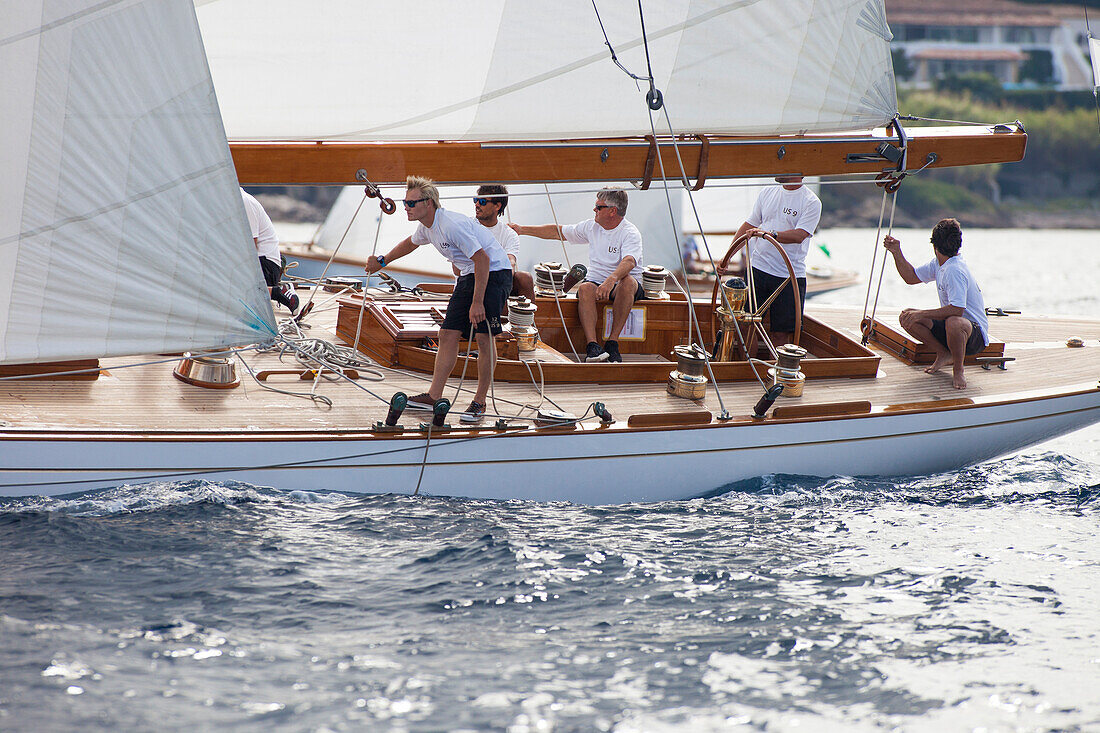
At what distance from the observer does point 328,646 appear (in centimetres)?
403

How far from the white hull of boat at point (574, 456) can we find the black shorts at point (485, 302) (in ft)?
1.94

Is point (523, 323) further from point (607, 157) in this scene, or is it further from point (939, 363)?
point (939, 363)

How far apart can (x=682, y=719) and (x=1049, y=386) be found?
4.12m

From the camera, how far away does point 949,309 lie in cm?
654

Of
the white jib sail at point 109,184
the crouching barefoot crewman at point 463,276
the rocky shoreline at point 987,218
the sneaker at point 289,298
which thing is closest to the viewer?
the white jib sail at point 109,184

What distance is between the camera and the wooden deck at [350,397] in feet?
16.8

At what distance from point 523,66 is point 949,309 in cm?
303

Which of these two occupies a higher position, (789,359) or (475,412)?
(789,359)

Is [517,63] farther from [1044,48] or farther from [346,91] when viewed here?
[1044,48]

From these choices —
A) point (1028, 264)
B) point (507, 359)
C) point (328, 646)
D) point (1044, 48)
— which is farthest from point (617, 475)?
point (1044, 48)

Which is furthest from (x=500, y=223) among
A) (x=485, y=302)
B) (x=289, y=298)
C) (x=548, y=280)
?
(x=485, y=302)

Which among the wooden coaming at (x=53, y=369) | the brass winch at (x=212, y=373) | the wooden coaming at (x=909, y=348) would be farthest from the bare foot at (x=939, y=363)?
the wooden coaming at (x=53, y=369)

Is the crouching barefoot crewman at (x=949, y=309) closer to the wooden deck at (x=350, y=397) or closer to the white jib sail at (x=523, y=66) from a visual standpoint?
the wooden deck at (x=350, y=397)

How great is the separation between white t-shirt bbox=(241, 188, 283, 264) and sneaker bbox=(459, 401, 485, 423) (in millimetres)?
2238
